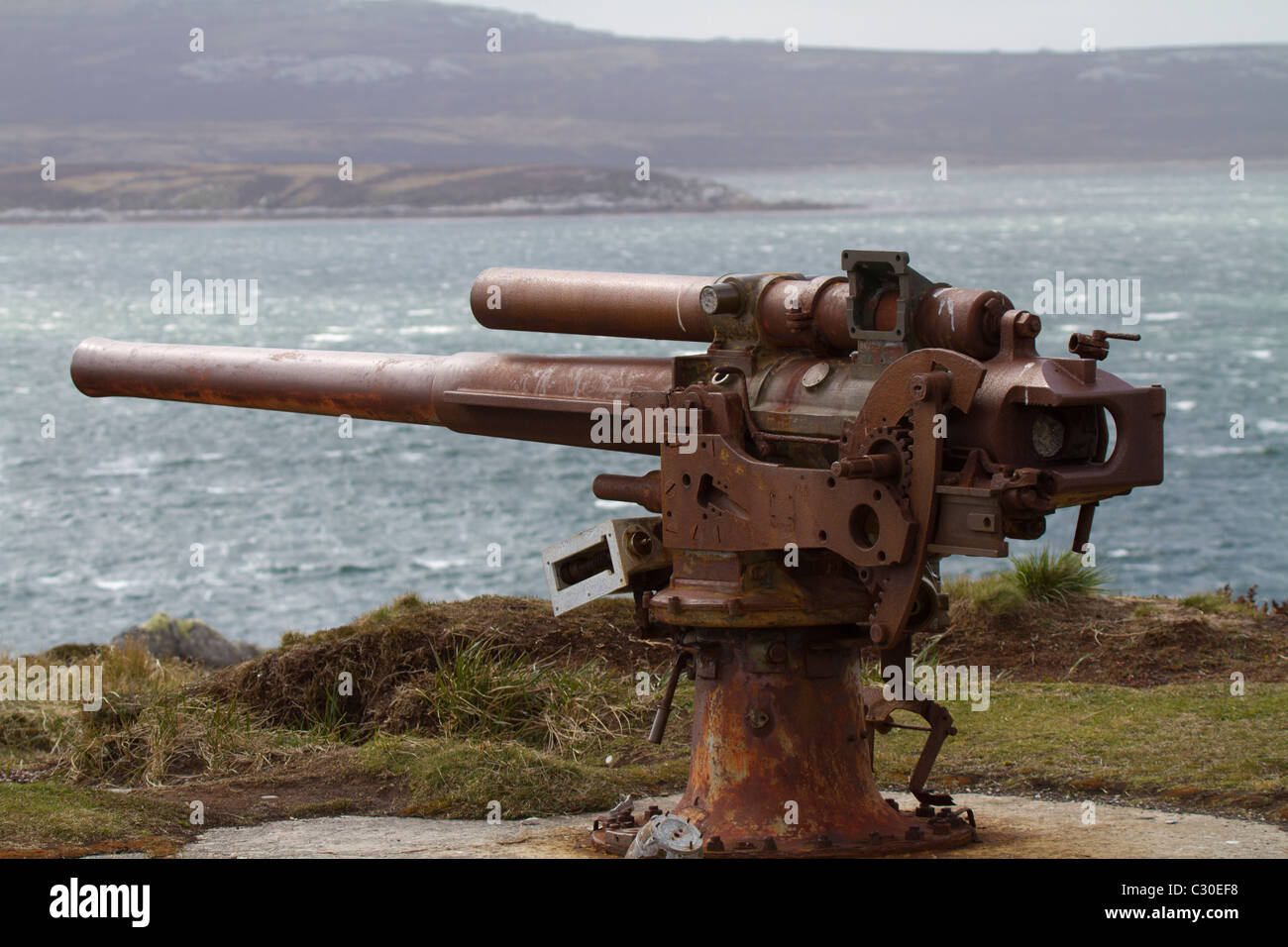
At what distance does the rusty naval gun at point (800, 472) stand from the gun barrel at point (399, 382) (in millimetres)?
17

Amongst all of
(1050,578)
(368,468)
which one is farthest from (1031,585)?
(368,468)

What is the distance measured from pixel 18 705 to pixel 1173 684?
6670 millimetres

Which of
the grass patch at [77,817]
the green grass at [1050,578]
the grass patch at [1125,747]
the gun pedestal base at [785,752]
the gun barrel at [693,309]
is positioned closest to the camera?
the gun barrel at [693,309]

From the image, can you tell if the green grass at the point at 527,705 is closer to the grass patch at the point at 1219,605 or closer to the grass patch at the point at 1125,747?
the grass patch at the point at 1125,747

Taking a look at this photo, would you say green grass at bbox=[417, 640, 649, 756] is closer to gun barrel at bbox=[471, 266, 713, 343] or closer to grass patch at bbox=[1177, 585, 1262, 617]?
gun barrel at bbox=[471, 266, 713, 343]

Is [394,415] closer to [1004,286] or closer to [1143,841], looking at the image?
[1143,841]

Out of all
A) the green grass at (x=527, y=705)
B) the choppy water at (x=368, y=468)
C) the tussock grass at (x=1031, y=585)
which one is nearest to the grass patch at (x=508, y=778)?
the green grass at (x=527, y=705)

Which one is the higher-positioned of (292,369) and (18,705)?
(292,369)

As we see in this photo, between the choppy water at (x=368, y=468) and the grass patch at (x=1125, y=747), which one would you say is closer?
the grass patch at (x=1125, y=747)

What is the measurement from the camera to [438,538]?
113 feet

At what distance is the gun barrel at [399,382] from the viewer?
7.41m

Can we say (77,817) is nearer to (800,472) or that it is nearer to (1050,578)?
(800,472)

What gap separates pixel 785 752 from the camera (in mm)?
7105

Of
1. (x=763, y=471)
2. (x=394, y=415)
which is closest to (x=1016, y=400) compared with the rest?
(x=763, y=471)
